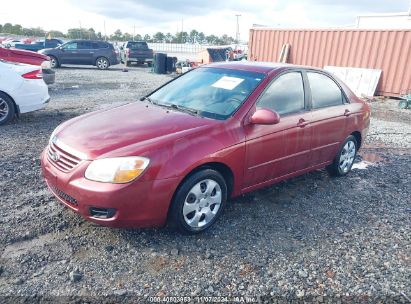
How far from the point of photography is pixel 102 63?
20.8 m

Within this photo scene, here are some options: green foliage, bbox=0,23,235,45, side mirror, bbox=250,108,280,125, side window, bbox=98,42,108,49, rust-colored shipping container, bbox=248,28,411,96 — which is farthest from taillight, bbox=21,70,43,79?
green foliage, bbox=0,23,235,45

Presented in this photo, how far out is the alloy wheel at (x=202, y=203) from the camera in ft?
10.6

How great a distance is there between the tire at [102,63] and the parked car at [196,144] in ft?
58.4

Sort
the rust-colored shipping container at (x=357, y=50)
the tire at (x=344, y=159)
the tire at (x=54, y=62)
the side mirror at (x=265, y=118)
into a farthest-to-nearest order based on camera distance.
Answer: the tire at (x=54, y=62) < the rust-colored shipping container at (x=357, y=50) < the tire at (x=344, y=159) < the side mirror at (x=265, y=118)

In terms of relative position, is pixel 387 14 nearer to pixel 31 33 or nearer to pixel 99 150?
pixel 99 150

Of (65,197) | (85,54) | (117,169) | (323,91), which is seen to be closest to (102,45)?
(85,54)

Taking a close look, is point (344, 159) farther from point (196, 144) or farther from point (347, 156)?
point (196, 144)

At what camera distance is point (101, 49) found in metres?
20.7

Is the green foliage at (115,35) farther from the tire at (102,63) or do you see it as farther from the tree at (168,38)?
the tire at (102,63)

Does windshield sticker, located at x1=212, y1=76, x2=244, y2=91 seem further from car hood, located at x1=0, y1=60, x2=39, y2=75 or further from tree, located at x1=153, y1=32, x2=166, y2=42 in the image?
tree, located at x1=153, y1=32, x2=166, y2=42

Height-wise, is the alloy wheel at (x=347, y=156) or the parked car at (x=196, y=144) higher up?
the parked car at (x=196, y=144)

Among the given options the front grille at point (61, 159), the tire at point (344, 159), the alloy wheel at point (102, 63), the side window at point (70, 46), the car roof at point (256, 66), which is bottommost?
the alloy wheel at point (102, 63)

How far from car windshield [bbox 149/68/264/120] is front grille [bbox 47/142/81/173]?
1.28 metres

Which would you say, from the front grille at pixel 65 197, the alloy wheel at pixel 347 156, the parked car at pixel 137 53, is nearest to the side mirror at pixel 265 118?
the front grille at pixel 65 197
